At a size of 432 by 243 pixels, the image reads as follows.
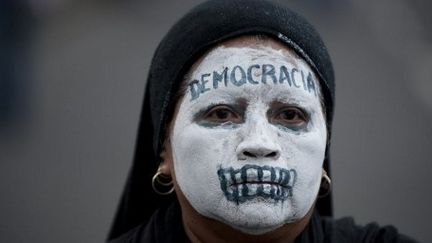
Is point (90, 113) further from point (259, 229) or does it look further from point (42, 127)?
point (259, 229)

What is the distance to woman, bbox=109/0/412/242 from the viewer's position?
180 centimetres

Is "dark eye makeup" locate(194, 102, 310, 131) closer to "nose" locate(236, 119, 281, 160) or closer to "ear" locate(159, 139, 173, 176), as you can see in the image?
"nose" locate(236, 119, 281, 160)

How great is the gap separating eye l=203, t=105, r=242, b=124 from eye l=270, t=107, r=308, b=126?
82 mm

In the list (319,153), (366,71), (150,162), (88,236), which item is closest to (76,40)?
(88,236)

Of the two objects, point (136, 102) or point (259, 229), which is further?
point (136, 102)

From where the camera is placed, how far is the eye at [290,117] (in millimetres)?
1868

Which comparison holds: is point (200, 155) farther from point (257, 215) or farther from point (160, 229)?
point (160, 229)

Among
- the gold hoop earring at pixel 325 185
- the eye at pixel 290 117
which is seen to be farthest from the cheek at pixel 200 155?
the gold hoop earring at pixel 325 185

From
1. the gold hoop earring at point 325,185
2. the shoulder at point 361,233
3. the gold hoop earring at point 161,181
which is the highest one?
the gold hoop earring at point 161,181

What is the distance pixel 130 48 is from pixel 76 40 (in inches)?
9.6

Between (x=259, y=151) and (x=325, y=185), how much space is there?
1.22ft

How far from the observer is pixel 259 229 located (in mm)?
1811

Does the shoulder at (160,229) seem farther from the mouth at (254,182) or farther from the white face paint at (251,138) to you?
the mouth at (254,182)

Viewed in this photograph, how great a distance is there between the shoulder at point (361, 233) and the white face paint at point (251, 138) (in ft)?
0.68
